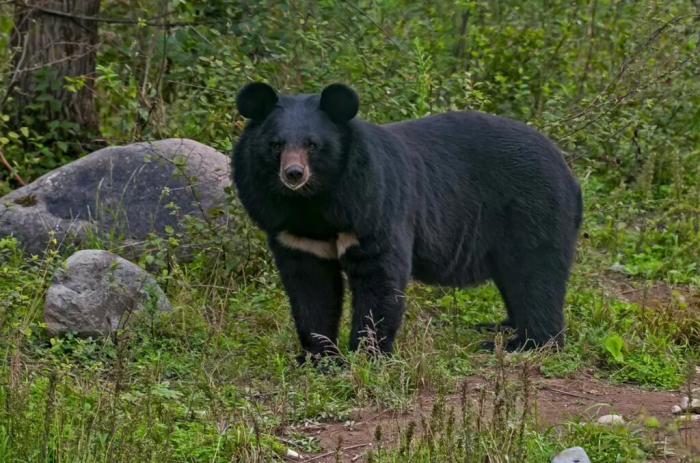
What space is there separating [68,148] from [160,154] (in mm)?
1316

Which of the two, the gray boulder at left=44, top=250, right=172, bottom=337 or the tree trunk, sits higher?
the tree trunk

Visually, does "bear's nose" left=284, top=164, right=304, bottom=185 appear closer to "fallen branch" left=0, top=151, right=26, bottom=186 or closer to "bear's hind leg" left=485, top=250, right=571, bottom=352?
"bear's hind leg" left=485, top=250, right=571, bottom=352

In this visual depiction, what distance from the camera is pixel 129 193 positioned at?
24.7 ft

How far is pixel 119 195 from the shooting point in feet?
24.6

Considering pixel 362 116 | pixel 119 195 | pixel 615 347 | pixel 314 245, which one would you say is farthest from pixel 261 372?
pixel 362 116

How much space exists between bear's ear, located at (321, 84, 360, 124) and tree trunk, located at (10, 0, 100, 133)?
3324mm

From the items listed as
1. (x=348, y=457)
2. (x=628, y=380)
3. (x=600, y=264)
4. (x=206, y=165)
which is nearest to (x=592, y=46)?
(x=600, y=264)

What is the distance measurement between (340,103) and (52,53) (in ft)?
12.1

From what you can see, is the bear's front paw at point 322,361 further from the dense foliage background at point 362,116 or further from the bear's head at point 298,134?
the bear's head at point 298,134

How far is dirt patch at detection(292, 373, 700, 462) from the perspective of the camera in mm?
4531

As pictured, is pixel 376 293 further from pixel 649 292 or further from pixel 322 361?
pixel 649 292

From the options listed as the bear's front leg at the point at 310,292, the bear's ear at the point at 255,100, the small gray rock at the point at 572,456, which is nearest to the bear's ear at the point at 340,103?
the bear's ear at the point at 255,100

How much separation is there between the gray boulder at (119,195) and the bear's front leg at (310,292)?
143 cm

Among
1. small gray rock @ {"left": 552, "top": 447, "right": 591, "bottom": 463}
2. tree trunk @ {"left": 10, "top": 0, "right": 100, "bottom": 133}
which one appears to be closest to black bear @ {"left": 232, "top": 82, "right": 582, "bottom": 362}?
small gray rock @ {"left": 552, "top": 447, "right": 591, "bottom": 463}
